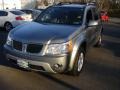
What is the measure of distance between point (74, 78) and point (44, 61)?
3.56 ft

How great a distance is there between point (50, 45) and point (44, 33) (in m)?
0.48

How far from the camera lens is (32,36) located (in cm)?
692

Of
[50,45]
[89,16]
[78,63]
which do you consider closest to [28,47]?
[50,45]

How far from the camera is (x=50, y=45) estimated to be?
6699 mm

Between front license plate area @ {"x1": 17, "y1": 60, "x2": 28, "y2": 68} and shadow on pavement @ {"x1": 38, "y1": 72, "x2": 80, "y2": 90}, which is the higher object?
front license plate area @ {"x1": 17, "y1": 60, "x2": 28, "y2": 68}

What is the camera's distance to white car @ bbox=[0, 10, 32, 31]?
18812 millimetres

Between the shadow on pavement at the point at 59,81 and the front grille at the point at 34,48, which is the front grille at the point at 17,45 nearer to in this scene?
the front grille at the point at 34,48

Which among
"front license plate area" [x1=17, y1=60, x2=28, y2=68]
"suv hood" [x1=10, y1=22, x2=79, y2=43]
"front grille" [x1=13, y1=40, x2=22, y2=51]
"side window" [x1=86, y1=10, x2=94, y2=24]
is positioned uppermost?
"side window" [x1=86, y1=10, x2=94, y2=24]

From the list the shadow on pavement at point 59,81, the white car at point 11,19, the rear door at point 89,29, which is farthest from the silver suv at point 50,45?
the white car at point 11,19

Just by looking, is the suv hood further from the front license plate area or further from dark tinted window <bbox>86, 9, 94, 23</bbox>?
dark tinted window <bbox>86, 9, 94, 23</bbox>

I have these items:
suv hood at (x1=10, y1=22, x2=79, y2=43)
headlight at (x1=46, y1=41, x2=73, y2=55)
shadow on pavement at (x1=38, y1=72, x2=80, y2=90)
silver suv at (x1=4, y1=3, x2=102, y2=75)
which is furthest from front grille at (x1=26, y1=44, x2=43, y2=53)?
shadow on pavement at (x1=38, y1=72, x2=80, y2=90)

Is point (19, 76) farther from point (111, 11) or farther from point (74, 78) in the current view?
point (111, 11)

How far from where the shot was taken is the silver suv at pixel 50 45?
6.69 meters

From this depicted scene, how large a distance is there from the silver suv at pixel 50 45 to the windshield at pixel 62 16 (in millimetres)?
28
